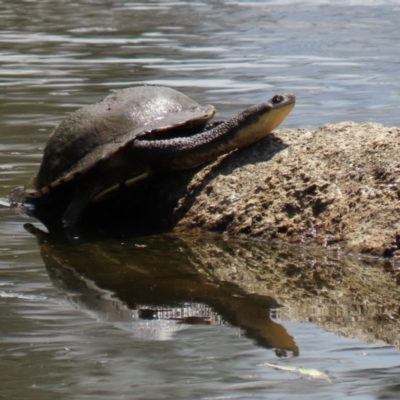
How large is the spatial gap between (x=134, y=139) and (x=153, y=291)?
61.1 inches

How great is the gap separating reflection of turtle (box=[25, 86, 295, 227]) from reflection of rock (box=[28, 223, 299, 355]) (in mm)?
497

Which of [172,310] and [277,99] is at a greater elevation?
[277,99]

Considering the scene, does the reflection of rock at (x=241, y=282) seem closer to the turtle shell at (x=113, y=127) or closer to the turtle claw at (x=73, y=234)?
the turtle claw at (x=73, y=234)

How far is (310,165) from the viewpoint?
6.23m

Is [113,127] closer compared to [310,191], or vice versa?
[310,191]

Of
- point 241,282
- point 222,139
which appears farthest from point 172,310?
point 222,139

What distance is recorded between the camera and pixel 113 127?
665cm

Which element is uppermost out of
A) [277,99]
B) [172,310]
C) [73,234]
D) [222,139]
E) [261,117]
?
[277,99]

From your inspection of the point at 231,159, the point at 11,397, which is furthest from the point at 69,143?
the point at 11,397

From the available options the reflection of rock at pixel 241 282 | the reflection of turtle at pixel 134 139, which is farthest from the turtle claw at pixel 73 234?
the reflection of rock at pixel 241 282

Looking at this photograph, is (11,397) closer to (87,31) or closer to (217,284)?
(217,284)

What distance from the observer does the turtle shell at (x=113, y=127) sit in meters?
6.60

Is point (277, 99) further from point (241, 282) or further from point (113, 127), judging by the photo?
point (241, 282)

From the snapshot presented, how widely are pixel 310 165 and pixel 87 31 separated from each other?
37.1 ft
